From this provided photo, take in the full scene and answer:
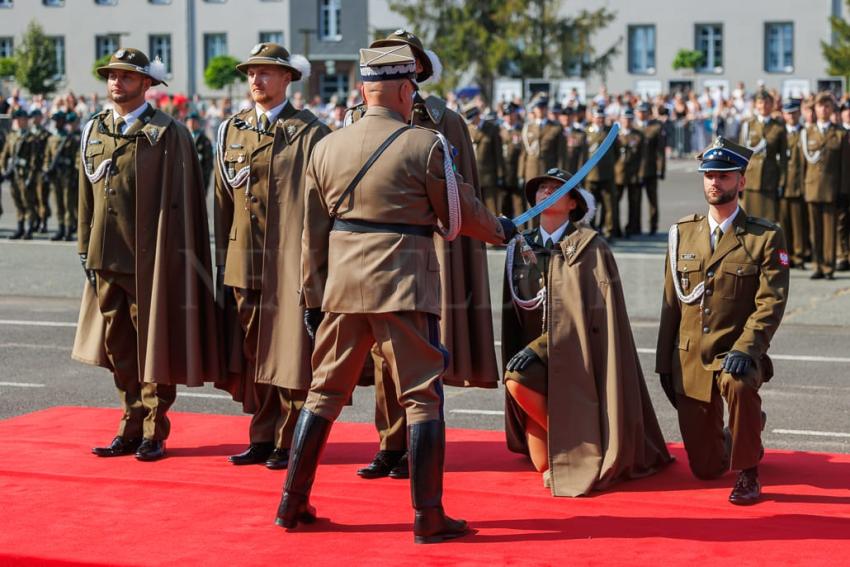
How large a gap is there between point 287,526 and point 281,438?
1292mm

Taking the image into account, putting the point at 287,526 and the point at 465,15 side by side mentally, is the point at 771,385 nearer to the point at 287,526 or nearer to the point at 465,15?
the point at 287,526

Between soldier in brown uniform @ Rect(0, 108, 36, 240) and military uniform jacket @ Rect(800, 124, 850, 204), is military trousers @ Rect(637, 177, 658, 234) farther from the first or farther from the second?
soldier in brown uniform @ Rect(0, 108, 36, 240)

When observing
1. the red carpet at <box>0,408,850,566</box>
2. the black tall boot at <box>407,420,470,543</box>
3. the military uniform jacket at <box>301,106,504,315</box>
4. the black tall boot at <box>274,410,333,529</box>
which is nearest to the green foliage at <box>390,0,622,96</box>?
the red carpet at <box>0,408,850,566</box>

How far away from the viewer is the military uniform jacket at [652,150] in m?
22.8

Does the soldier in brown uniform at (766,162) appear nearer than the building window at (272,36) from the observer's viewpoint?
Yes

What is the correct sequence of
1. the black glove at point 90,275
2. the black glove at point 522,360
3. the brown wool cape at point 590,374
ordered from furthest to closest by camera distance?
1. the black glove at point 90,275
2. the black glove at point 522,360
3. the brown wool cape at point 590,374

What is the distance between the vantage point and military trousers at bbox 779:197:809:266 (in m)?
17.8

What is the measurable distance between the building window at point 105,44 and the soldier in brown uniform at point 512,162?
163 ft

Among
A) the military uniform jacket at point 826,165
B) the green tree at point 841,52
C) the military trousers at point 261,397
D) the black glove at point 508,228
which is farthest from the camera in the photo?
the green tree at point 841,52

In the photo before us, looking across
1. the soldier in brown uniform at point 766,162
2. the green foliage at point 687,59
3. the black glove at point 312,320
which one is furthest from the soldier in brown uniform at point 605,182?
the green foliage at point 687,59

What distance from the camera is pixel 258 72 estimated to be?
7730mm

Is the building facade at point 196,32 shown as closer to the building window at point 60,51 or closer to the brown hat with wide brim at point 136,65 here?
the building window at point 60,51

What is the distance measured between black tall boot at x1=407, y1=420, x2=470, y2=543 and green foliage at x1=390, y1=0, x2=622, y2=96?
1754 inches

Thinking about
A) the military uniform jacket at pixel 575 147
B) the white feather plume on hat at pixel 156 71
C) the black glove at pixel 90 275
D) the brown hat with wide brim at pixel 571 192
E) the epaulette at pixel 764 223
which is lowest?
the black glove at pixel 90 275
